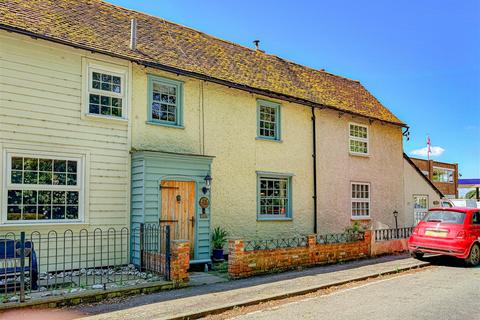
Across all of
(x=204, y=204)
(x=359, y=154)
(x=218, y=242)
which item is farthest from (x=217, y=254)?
(x=359, y=154)

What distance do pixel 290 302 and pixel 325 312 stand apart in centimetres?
99

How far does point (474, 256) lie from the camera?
12.3m

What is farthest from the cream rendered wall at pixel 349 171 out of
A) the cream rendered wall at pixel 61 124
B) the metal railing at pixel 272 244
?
the cream rendered wall at pixel 61 124

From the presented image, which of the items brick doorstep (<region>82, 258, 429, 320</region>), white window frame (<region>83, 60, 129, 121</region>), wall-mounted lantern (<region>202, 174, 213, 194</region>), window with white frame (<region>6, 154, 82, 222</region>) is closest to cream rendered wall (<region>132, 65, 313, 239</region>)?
white window frame (<region>83, 60, 129, 121</region>)

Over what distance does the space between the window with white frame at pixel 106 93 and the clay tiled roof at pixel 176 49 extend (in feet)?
2.23

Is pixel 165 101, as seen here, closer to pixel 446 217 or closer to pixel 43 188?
pixel 43 188

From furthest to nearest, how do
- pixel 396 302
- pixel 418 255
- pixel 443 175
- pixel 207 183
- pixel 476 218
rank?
pixel 443 175, pixel 418 255, pixel 476 218, pixel 207 183, pixel 396 302

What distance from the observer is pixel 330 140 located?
667 inches

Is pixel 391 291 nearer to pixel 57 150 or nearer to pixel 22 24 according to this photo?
pixel 57 150

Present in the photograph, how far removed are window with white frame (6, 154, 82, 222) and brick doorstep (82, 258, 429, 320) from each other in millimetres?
4038

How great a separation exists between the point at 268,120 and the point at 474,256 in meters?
7.74

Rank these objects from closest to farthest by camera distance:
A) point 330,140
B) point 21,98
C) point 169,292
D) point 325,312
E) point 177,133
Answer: point 325,312, point 169,292, point 21,98, point 177,133, point 330,140

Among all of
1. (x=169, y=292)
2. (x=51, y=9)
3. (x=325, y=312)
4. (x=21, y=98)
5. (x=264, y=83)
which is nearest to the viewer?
(x=325, y=312)

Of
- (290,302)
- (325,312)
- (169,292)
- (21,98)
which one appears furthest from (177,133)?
(325,312)
